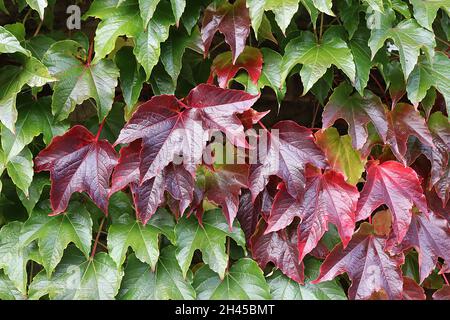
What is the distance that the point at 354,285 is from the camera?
4.10ft

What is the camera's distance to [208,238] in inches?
49.5

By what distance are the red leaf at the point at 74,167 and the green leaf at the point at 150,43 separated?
8.3 inches

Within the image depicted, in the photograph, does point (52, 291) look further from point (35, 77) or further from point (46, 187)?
point (35, 77)

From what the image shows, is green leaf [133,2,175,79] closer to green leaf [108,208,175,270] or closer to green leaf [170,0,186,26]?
green leaf [170,0,186,26]

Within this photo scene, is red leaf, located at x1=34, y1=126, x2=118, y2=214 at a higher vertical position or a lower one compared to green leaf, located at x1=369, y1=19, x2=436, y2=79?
lower

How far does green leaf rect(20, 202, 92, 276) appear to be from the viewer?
1.23m

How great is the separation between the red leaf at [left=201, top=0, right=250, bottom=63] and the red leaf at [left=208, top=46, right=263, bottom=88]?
56 millimetres

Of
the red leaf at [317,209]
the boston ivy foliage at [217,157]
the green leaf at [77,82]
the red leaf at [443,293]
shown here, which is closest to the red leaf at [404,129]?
the boston ivy foliage at [217,157]

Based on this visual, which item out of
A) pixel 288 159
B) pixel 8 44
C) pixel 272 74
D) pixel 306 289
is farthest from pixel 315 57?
pixel 8 44

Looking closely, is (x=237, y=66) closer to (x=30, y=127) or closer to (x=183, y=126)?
(x=183, y=126)

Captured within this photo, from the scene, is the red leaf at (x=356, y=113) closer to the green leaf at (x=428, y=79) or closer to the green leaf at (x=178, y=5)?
the green leaf at (x=428, y=79)

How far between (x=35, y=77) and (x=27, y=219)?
38 cm

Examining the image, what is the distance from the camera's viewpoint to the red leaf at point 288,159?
1180 mm

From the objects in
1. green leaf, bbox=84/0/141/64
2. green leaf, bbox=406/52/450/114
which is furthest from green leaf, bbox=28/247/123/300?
green leaf, bbox=406/52/450/114
